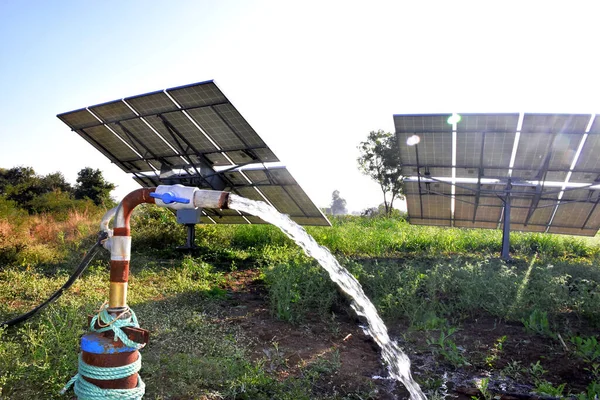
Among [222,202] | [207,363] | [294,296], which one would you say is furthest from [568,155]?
[222,202]

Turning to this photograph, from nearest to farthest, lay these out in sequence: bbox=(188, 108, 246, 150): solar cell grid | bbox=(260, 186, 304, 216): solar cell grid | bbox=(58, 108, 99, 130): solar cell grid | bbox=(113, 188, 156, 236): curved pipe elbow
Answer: bbox=(113, 188, 156, 236): curved pipe elbow → bbox=(188, 108, 246, 150): solar cell grid → bbox=(260, 186, 304, 216): solar cell grid → bbox=(58, 108, 99, 130): solar cell grid

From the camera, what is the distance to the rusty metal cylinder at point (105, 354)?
79.0 inches

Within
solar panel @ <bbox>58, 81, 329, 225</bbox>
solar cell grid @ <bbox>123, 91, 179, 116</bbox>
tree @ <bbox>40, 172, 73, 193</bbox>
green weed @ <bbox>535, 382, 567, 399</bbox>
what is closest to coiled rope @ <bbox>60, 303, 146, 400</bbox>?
green weed @ <bbox>535, 382, 567, 399</bbox>

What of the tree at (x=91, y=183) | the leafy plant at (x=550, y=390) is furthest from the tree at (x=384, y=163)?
the leafy plant at (x=550, y=390)

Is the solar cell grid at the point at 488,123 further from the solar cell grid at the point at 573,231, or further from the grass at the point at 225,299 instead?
the solar cell grid at the point at 573,231

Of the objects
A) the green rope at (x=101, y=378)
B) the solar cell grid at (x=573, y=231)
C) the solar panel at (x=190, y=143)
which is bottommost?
the green rope at (x=101, y=378)

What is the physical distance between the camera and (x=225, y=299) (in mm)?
5848

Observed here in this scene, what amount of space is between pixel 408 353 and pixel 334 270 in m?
1.08

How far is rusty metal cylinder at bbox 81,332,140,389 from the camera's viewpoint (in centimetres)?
201

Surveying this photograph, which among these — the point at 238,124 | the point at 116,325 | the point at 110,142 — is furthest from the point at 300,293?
the point at 110,142

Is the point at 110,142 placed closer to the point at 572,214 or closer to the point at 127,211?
the point at 127,211

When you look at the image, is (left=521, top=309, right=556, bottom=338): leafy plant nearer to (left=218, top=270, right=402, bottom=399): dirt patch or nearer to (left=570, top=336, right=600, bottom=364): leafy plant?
(left=570, top=336, right=600, bottom=364): leafy plant

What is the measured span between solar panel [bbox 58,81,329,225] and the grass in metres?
1.31

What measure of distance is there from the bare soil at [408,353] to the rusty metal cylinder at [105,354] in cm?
176
